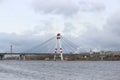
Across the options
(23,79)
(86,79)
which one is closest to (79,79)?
(86,79)

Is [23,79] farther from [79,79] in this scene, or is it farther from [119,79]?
[119,79]

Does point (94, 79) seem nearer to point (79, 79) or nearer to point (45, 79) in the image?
point (79, 79)

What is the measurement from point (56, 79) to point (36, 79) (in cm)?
363

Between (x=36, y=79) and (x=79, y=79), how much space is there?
7.75 m

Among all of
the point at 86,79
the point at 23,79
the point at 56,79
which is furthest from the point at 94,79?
the point at 23,79

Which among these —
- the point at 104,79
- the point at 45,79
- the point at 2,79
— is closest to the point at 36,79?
the point at 45,79

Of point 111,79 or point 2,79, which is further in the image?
point 111,79

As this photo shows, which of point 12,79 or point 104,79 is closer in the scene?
point 12,79

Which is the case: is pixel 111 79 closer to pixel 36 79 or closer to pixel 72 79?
pixel 72 79

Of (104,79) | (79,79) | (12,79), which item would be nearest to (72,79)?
(79,79)

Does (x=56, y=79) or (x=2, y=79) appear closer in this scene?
(x=2, y=79)

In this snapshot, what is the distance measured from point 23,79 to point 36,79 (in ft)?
7.46

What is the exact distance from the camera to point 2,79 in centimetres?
6356

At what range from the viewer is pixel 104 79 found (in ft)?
230
